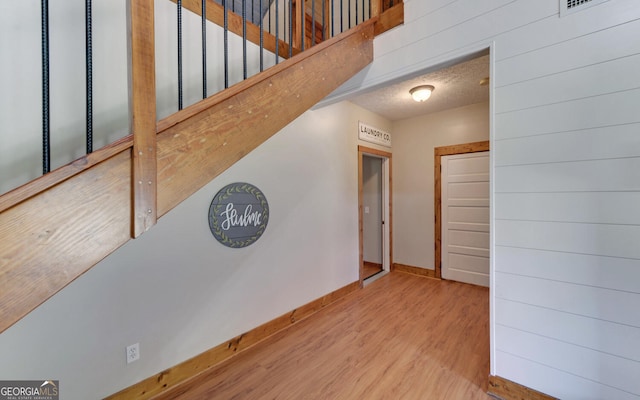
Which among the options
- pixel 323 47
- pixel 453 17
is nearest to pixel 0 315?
pixel 323 47

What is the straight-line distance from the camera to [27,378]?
134 cm

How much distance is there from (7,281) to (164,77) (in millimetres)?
1508

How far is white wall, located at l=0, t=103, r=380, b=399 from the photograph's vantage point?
1429 millimetres

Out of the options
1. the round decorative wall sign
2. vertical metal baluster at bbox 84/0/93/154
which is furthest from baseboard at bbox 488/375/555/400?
vertical metal baluster at bbox 84/0/93/154

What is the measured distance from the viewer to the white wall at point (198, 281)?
143cm

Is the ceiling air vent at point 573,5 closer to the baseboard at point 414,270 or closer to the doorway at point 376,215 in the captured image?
the doorway at point 376,215

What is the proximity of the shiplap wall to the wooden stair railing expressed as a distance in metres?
1.46

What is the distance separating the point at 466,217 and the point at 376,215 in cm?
141

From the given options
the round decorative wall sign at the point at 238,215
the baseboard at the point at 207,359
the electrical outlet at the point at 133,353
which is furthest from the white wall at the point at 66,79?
the baseboard at the point at 207,359

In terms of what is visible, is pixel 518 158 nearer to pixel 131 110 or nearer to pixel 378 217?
pixel 131 110

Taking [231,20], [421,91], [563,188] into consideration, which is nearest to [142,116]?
[231,20]

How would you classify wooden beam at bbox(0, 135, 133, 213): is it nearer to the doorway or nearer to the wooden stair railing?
the wooden stair railing

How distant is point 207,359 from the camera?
201cm
